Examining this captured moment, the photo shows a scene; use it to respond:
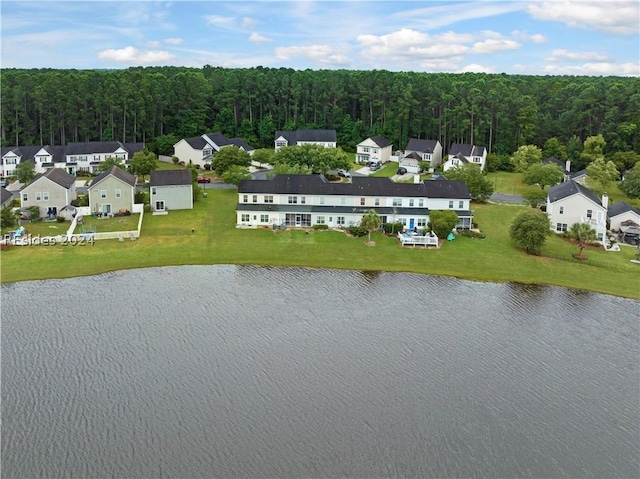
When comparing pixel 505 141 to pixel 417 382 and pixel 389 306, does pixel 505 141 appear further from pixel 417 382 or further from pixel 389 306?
pixel 417 382

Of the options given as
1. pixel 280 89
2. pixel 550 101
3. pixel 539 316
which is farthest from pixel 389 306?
pixel 280 89

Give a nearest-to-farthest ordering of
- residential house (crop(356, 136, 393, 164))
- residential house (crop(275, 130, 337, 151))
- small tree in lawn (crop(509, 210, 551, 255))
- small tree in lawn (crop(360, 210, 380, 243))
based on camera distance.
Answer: small tree in lawn (crop(509, 210, 551, 255)) → small tree in lawn (crop(360, 210, 380, 243)) → residential house (crop(356, 136, 393, 164)) → residential house (crop(275, 130, 337, 151))

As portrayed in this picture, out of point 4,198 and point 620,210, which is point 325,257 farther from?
point 4,198

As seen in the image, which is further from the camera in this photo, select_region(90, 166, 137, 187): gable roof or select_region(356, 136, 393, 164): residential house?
select_region(356, 136, 393, 164): residential house

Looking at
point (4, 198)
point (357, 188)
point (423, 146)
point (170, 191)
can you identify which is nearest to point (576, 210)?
point (357, 188)

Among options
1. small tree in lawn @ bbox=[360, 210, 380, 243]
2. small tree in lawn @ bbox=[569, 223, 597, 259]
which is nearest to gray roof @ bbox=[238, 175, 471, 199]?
small tree in lawn @ bbox=[360, 210, 380, 243]

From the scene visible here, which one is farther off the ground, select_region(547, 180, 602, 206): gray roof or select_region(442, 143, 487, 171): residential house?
select_region(442, 143, 487, 171): residential house

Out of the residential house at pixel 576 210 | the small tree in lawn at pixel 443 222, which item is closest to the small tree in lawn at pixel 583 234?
the residential house at pixel 576 210

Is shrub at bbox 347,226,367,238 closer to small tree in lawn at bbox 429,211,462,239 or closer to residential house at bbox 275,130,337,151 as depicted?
small tree in lawn at bbox 429,211,462,239
